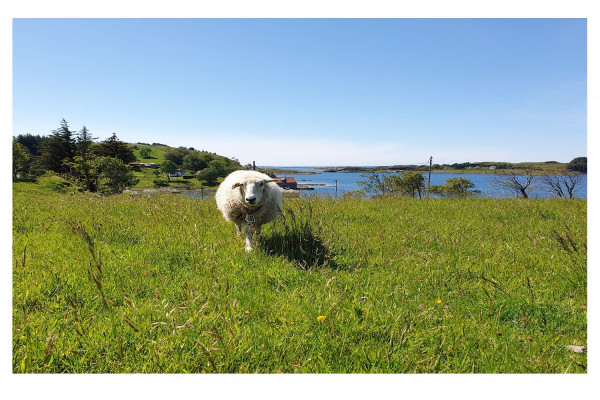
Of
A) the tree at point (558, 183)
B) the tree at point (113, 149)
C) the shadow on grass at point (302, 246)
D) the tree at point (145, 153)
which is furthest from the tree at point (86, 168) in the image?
the tree at point (558, 183)

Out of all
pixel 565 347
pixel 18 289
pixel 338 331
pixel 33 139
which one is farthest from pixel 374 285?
pixel 33 139

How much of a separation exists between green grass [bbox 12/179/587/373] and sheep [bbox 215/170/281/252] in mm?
348

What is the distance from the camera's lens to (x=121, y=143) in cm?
7912

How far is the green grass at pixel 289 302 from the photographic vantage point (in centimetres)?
207

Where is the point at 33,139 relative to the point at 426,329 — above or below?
above

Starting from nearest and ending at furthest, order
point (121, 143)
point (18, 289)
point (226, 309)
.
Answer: point (226, 309), point (18, 289), point (121, 143)

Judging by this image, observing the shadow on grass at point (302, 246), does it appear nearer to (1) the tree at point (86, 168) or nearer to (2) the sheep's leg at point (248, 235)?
(2) the sheep's leg at point (248, 235)

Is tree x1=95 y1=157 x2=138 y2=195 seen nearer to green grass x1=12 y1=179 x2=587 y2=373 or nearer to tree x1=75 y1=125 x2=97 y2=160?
tree x1=75 y1=125 x2=97 y2=160

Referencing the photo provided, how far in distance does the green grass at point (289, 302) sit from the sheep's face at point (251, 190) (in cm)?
76

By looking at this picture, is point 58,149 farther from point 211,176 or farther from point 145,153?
point 211,176

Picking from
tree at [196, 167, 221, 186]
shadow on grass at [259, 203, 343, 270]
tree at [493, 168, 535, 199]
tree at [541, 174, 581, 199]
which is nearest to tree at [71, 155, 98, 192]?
tree at [196, 167, 221, 186]

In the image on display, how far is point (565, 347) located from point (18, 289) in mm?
5271

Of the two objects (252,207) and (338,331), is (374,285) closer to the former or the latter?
(338,331)

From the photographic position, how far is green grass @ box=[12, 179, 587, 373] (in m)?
2.07
